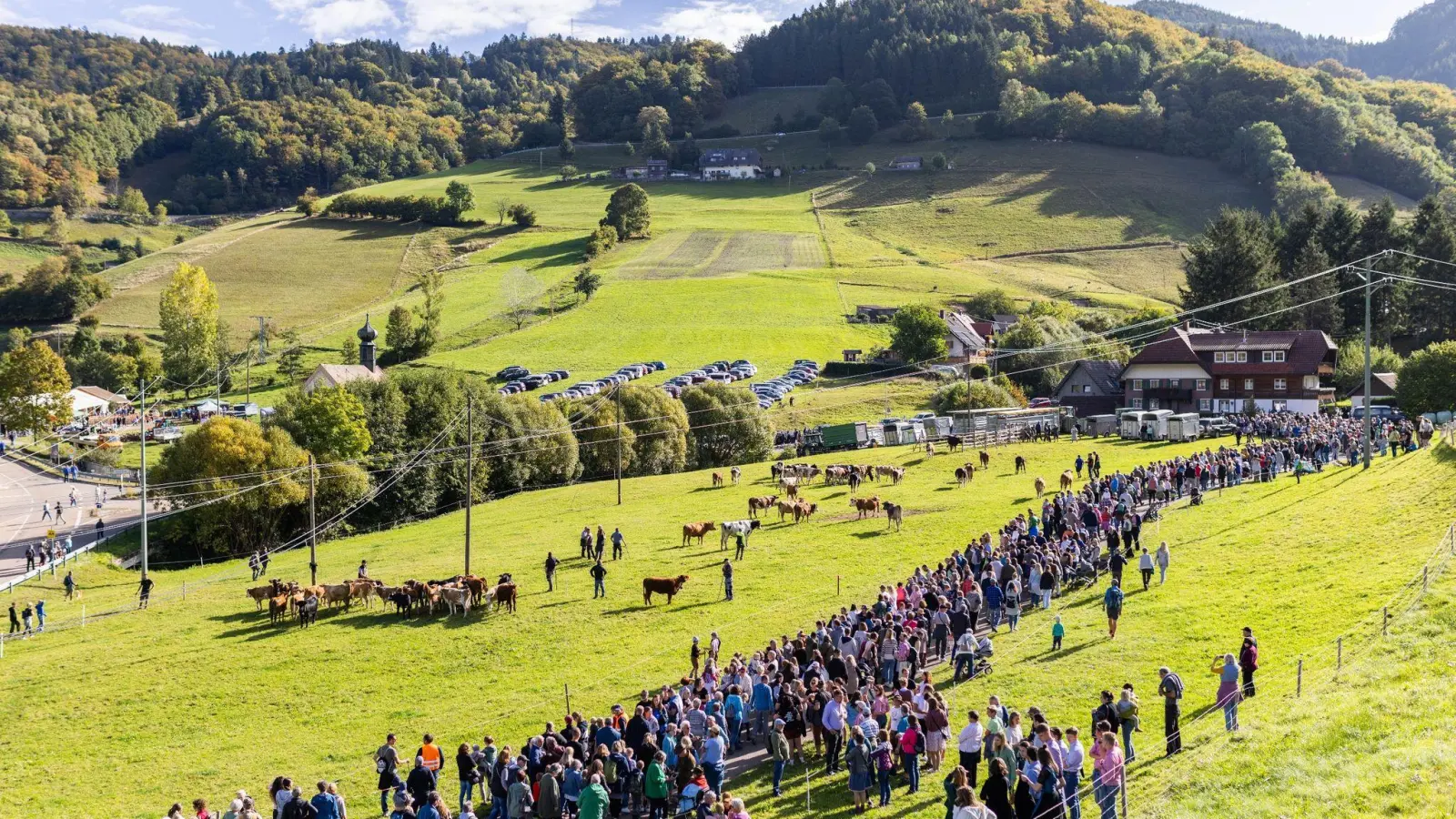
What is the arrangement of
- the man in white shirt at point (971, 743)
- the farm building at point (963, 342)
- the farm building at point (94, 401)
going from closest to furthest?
the man in white shirt at point (971, 743)
the farm building at point (94, 401)
the farm building at point (963, 342)

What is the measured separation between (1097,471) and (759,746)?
3266 cm

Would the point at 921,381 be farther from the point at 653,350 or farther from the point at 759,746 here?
the point at 759,746

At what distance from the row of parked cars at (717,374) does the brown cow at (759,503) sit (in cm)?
4160

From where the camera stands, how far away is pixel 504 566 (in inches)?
1690

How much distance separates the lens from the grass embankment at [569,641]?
26281mm

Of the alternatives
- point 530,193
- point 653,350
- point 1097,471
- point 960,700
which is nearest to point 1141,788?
point 960,700

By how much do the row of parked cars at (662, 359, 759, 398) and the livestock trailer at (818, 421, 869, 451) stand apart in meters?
19.6

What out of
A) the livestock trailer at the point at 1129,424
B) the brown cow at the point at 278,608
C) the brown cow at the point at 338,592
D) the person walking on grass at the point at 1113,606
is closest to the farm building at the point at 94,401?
the brown cow at the point at 278,608

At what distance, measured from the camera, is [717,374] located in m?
99.6

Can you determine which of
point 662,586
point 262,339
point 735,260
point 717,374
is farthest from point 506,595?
point 735,260

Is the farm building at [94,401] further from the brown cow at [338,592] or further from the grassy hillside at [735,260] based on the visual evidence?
the brown cow at [338,592]

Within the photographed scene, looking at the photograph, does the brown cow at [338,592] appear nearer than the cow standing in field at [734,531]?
Yes

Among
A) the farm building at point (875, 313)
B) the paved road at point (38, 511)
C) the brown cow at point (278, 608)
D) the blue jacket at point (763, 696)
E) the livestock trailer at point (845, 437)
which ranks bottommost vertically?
the paved road at point (38, 511)

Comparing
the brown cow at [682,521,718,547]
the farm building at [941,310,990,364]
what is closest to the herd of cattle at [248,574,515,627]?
the brown cow at [682,521,718,547]
